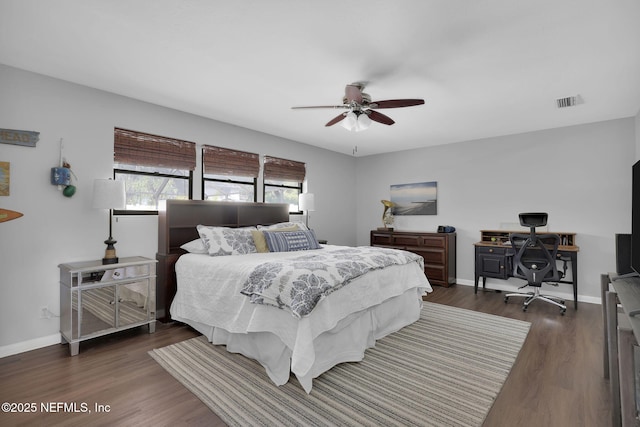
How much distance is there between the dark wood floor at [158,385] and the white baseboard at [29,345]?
7 centimetres

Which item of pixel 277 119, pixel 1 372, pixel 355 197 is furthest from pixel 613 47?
pixel 1 372

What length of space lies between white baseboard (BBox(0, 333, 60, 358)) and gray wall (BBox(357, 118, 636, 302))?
5464 mm

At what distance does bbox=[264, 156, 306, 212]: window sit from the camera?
519 centimetres

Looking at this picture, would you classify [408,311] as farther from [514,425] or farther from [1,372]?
[1,372]

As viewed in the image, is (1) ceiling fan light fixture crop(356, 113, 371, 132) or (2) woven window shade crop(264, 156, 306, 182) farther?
(2) woven window shade crop(264, 156, 306, 182)

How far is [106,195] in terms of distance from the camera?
3.07 m

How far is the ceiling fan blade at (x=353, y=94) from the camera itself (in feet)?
9.64

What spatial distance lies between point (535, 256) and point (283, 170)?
389 cm

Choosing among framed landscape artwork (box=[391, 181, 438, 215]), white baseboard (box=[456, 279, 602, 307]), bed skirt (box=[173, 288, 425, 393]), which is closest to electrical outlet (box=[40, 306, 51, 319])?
bed skirt (box=[173, 288, 425, 393])

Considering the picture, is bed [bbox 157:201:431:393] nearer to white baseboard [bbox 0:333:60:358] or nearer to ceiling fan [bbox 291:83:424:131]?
white baseboard [bbox 0:333:60:358]

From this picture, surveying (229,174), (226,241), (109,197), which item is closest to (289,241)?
(226,241)

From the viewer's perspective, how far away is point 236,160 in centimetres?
465

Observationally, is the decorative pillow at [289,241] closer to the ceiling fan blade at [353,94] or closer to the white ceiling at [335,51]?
the white ceiling at [335,51]

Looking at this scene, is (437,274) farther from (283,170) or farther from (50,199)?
(50,199)
